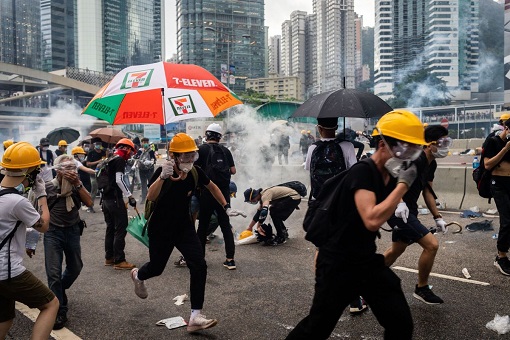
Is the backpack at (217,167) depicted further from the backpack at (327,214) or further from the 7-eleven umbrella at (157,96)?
the backpack at (327,214)

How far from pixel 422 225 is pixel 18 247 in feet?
11.1

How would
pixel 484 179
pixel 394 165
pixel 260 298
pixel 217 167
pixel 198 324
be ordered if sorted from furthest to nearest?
pixel 217 167
pixel 484 179
pixel 260 298
pixel 198 324
pixel 394 165

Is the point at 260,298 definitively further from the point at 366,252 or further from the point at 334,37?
the point at 334,37

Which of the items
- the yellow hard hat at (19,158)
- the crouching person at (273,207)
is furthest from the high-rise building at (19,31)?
the yellow hard hat at (19,158)

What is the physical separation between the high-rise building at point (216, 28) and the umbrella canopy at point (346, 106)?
86067mm

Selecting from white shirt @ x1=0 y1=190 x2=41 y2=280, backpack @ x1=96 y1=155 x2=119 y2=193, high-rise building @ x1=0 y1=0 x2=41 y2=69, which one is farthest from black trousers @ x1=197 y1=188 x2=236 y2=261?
high-rise building @ x1=0 y1=0 x2=41 y2=69

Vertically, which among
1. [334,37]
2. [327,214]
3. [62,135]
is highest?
[334,37]

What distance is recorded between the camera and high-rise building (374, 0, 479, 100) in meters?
64.5

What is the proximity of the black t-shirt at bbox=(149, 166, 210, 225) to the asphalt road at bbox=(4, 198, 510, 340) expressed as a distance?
100cm

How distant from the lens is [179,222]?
164 inches

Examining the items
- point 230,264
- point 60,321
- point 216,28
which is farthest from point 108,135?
point 216,28

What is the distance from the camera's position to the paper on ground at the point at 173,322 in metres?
4.16

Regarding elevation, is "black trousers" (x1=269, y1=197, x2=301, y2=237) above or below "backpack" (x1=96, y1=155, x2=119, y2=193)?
below

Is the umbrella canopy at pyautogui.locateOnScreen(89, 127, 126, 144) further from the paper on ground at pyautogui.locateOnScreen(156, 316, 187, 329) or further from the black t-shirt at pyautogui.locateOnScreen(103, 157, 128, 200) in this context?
the paper on ground at pyautogui.locateOnScreen(156, 316, 187, 329)
